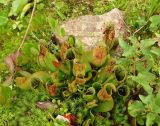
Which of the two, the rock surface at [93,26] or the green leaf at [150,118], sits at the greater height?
the rock surface at [93,26]

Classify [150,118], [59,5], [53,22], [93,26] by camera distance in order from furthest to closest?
[59,5] → [93,26] → [53,22] → [150,118]

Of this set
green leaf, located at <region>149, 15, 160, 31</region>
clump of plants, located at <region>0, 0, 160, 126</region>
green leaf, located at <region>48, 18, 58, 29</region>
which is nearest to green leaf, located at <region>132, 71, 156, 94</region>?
clump of plants, located at <region>0, 0, 160, 126</region>

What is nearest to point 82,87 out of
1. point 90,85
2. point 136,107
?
point 90,85

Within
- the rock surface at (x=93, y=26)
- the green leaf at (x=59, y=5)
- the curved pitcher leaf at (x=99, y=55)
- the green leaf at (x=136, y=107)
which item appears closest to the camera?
the green leaf at (x=136, y=107)

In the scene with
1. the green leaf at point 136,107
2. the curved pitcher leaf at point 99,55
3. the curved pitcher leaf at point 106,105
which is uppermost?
the curved pitcher leaf at point 99,55

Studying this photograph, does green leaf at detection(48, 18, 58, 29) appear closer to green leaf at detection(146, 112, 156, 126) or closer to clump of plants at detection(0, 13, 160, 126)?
clump of plants at detection(0, 13, 160, 126)

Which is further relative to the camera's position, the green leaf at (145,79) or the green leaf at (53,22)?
the green leaf at (53,22)

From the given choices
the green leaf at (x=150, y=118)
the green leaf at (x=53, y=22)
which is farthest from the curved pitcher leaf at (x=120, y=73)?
the green leaf at (x=53, y=22)

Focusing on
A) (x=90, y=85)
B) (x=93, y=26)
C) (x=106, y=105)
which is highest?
(x=93, y=26)

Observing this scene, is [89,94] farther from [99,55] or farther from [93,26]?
[93,26]

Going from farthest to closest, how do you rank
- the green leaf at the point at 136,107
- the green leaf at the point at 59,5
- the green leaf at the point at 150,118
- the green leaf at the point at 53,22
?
the green leaf at the point at 59,5
the green leaf at the point at 53,22
the green leaf at the point at 136,107
the green leaf at the point at 150,118

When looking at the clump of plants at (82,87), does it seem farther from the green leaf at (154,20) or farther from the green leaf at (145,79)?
the green leaf at (154,20)
